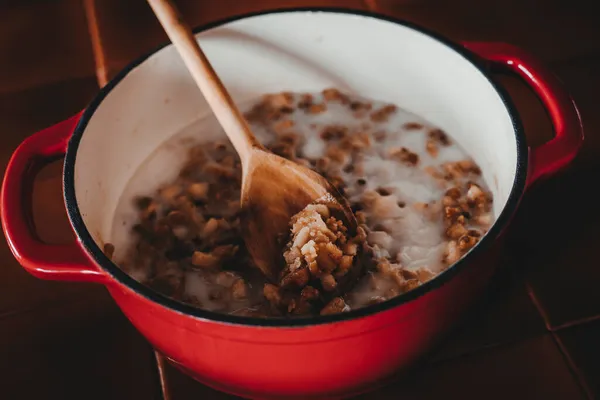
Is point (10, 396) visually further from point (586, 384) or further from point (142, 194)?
point (586, 384)

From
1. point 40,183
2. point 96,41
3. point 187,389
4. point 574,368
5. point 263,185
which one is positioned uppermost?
point 96,41

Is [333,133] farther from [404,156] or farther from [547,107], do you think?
[547,107]

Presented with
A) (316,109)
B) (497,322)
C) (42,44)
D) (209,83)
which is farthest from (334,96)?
(42,44)

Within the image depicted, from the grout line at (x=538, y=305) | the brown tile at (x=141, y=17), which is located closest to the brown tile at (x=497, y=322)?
the grout line at (x=538, y=305)

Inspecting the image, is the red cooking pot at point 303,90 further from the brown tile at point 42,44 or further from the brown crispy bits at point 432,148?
the brown tile at point 42,44

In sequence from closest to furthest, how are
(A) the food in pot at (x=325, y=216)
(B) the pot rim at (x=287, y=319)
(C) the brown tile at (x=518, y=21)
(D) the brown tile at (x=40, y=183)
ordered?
(B) the pot rim at (x=287, y=319) < (A) the food in pot at (x=325, y=216) < (D) the brown tile at (x=40, y=183) < (C) the brown tile at (x=518, y=21)

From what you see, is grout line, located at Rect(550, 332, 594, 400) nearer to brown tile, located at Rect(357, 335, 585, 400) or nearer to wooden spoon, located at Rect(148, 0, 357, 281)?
brown tile, located at Rect(357, 335, 585, 400)
